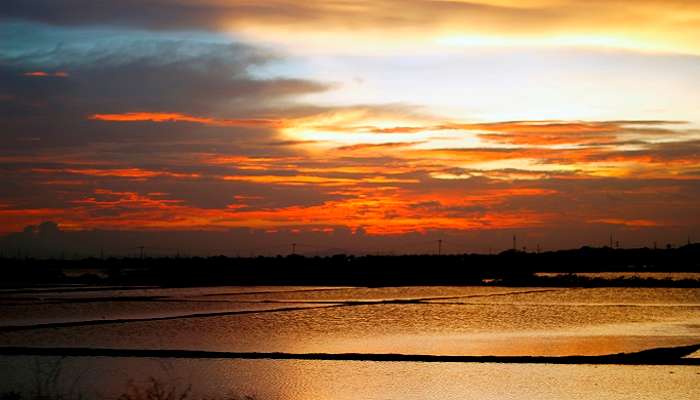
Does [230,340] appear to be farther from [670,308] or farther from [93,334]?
[670,308]

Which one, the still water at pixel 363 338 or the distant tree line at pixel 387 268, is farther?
the distant tree line at pixel 387 268

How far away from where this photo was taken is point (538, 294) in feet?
113

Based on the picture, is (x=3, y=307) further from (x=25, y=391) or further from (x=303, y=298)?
(x=25, y=391)

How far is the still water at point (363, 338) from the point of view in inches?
458

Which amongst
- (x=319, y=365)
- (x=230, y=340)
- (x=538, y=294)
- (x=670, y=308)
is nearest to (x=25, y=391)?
(x=319, y=365)

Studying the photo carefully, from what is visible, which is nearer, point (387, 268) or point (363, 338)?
point (363, 338)

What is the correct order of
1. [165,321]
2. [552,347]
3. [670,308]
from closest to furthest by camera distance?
[552,347], [165,321], [670,308]

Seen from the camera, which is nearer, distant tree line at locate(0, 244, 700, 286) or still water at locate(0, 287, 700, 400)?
still water at locate(0, 287, 700, 400)

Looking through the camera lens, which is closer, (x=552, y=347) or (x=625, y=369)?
(x=625, y=369)

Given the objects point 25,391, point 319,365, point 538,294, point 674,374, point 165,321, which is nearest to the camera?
point 25,391

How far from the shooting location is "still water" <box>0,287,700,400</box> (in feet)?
38.2

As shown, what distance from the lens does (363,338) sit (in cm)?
1748

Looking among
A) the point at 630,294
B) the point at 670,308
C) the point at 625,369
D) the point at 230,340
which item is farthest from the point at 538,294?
the point at 625,369

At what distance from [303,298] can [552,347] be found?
1678 centimetres
